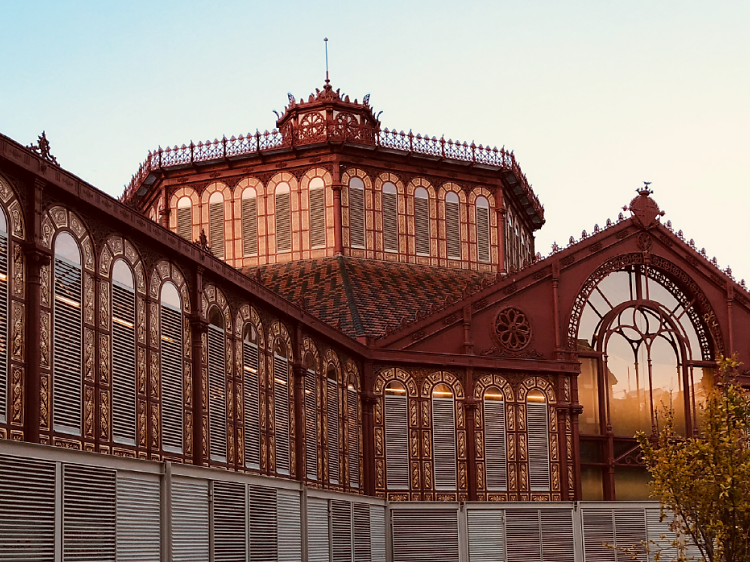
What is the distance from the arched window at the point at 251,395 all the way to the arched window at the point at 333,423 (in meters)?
6.13

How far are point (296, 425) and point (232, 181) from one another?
18303mm

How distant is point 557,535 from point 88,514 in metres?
24.6

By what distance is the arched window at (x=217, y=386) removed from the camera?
93.0 ft

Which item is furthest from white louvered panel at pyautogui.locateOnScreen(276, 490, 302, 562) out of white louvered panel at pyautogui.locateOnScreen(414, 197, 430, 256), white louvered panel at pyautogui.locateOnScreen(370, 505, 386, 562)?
white louvered panel at pyautogui.locateOnScreen(414, 197, 430, 256)

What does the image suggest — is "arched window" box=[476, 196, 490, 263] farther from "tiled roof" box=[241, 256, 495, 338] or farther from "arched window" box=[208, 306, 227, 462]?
"arched window" box=[208, 306, 227, 462]

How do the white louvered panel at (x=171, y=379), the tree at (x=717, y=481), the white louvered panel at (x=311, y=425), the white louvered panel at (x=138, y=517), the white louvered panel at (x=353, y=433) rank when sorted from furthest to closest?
the white louvered panel at (x=353, y=433)
the white louvered panel at (x=311, y=425)
the tree at (x=717, y=481)
the white louvered panel at (x=171, y=379)
the white louvered panel at (x=138, y=517)

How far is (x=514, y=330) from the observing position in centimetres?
4456

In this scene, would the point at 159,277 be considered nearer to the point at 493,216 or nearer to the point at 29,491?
the point at 29,491

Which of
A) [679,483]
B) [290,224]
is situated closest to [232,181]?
[290,224]

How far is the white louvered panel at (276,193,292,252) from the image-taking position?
161ft

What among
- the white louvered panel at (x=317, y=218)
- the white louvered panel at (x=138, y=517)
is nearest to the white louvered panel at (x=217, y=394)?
the white louvered panel at (x=138, y=517)

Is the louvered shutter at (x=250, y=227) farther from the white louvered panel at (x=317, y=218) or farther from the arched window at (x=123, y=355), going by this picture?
the arched window at (x=123, y=355)

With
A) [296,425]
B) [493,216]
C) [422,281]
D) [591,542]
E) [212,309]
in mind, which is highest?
[493,216]

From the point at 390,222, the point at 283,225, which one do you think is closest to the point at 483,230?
the point at 390,222
